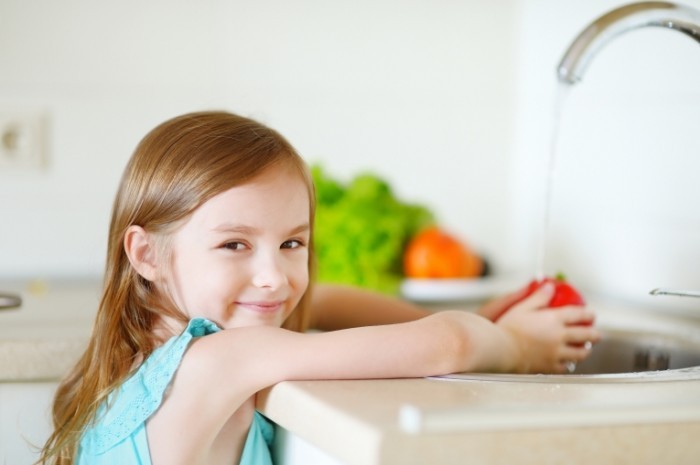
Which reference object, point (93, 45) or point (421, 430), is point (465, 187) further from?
point (421, 430)

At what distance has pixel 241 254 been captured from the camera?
3.44 ft

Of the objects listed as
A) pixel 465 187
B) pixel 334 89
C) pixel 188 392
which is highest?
pixel 334 89

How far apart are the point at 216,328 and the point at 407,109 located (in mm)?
1025

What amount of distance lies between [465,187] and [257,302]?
3.46 ft

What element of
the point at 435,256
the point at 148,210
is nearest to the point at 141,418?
the point at 148,210

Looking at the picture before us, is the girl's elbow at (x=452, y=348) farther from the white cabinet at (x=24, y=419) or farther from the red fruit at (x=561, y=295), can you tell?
→ the white cabinet at (x=24, y=419)

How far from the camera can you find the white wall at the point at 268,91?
1729mm

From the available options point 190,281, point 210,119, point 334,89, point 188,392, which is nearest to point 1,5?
point 334,89

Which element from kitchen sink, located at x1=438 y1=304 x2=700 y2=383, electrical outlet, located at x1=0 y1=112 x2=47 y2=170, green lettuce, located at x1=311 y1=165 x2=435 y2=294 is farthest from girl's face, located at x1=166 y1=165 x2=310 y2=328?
electrical outlet, located at x1=0 y1=112 x2=47 y2=170

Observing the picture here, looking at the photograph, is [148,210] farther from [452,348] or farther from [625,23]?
[625,23]

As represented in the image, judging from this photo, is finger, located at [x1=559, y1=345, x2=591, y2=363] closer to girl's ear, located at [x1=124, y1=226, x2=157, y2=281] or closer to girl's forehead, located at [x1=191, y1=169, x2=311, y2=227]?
girl's forehead, located at [x1=191, y1=169, x2=311, y2=227]

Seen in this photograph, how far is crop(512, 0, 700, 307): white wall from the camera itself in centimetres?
155

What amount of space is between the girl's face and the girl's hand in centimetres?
27

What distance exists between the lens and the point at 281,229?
41.7 inches
